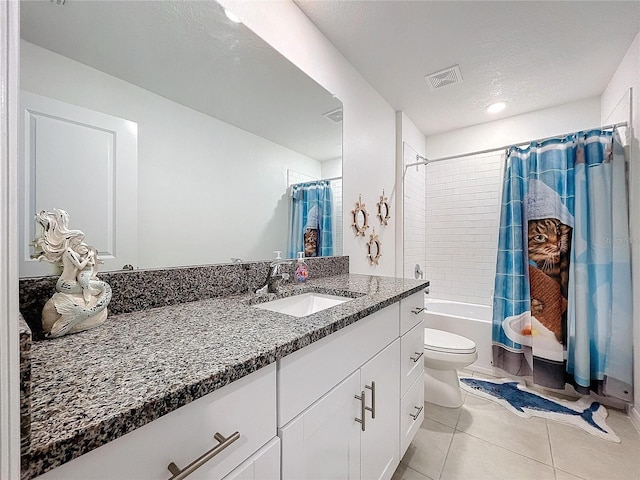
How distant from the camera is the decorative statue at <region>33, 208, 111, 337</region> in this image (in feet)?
2.15

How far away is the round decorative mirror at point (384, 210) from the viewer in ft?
7.64

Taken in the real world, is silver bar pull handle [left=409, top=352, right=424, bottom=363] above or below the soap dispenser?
below

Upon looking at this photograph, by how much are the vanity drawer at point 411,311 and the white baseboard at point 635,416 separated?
1.50 m

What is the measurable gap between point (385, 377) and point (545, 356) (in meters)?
1.70

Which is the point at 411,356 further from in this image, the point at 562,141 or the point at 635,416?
the point at 562,141

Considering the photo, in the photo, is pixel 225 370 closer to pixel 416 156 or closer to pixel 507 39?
pixel 507 39

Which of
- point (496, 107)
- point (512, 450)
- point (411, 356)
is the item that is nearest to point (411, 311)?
point (411, 356)

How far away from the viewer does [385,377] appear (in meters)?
1.10

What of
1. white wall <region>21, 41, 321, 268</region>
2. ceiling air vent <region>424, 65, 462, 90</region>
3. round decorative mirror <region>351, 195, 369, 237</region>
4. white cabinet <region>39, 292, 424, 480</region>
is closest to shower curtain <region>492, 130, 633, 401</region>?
ceiling air vent <region>424, 65, 462, 90</region>

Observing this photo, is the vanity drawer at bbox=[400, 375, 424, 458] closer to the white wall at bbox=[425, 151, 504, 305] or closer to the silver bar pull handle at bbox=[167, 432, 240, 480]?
the silver bar pull handle at bbox=[167, 432, 240, 480]

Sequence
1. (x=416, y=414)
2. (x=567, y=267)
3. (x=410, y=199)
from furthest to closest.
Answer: (x=410, y=199) < (x=567, y=267) < (x=416, y=414)

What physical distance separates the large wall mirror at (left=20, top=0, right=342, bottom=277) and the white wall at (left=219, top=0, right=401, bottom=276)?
0.11m

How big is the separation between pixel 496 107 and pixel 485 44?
977mm

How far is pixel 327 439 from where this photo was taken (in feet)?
2.57
